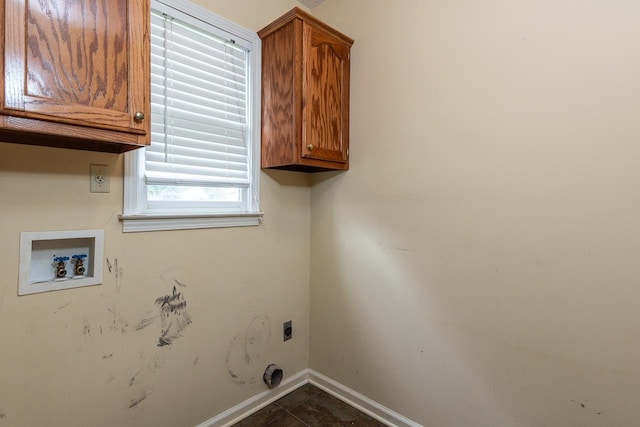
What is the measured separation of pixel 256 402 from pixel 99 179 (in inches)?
61.1

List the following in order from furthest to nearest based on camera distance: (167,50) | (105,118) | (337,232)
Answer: (337,232) < (167,50) < (105,118)

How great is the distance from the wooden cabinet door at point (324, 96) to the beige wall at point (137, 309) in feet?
1.24

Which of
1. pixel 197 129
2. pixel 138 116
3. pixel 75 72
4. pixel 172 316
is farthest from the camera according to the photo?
pixel 197 129

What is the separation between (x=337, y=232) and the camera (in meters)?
→ 2.14

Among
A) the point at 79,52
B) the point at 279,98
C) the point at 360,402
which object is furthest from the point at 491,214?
the point at 79,52

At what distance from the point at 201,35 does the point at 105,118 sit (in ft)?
2.94

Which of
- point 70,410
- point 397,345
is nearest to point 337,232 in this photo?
point 397,345

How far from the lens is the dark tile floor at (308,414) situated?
1.87 meters

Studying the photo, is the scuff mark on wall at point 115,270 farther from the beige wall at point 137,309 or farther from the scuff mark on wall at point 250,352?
the scuff mark on wall at point 250,352

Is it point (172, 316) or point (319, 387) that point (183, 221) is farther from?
point (319, 387)

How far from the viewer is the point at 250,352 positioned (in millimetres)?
1980

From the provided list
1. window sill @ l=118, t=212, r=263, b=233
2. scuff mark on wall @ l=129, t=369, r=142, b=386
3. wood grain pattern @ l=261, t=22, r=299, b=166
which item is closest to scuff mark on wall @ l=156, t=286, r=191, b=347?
scuff mark on wall @ l=129, t=369, r=142, b=386

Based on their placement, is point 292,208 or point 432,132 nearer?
point 432,132

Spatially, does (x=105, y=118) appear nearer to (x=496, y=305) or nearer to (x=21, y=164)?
(x=21, y=164)
